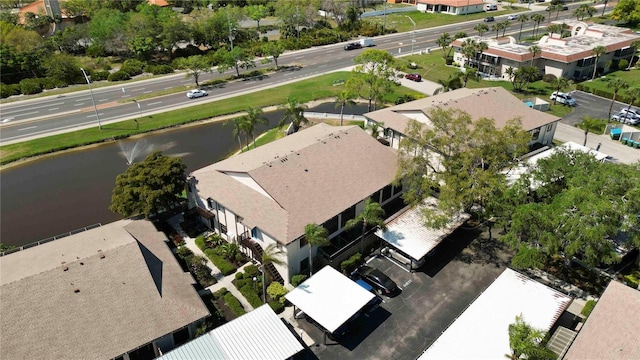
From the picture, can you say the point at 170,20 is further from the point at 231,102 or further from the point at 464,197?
the point at 464,197

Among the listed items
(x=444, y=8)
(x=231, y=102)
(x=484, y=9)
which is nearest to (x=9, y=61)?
(x=231, y=102)

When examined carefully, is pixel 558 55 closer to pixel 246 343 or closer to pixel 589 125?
pixel 589 125

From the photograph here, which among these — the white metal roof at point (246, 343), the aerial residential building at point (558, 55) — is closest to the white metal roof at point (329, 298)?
the white metal roof at point (246, 343)

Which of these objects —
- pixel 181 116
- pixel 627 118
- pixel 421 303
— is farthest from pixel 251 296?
pixel 627 118

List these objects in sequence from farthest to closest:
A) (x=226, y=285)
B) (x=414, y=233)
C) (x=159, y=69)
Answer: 1. (x=159, y=69)
2. (x=414, y=233)
3. (x=226, y=285)

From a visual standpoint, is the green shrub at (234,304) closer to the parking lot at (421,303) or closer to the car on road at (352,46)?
the parking lot at (421,303)

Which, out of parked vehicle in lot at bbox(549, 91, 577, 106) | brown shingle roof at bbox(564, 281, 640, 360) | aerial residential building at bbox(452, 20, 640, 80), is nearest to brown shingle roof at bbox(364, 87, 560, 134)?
parked vehicle in lot at bbox(549, 91, 577, 106)
